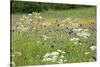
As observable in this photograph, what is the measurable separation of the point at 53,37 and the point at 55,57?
8.3 inches

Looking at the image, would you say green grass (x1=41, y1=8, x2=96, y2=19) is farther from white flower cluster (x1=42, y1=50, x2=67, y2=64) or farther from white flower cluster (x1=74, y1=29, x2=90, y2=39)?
white flower cluster (x1=42, y1=50, x2=67, y2=64)

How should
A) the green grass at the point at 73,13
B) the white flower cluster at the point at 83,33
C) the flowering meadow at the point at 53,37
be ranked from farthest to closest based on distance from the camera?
the white flower cluster at the point at 83,33
the green grass at the point at 73,13
the flowering meadow at the point at 53,37

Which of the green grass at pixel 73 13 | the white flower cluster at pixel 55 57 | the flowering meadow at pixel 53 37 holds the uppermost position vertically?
the green grass at pixel 73 13

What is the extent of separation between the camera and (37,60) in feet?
6.42

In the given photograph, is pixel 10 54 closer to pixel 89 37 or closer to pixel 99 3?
pixel 89 37

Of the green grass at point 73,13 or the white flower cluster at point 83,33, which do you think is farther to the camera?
the white flower cluster at point 83,33

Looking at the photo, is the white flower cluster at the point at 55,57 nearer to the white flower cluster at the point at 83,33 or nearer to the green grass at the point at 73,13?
the white flower cluster at the point at 83,33

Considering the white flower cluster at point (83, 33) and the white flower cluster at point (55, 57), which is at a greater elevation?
the white flower cluster at point (83, 33)

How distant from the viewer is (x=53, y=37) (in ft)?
6.67

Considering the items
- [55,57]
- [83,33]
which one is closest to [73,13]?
[83,33]

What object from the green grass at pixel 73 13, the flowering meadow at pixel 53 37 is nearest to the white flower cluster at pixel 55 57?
the flowering meadow at pixel 53 37

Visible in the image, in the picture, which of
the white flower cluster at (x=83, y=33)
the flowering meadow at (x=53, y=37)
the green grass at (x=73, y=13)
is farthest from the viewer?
the white flower cluster at (x=83, y=33)

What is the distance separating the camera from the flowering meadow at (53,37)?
1.91m
